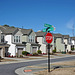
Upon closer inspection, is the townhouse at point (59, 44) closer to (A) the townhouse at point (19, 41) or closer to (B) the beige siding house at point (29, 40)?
(A) the townhouse at point (19, 41)

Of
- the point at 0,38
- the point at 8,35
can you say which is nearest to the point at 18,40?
the point at 8,35


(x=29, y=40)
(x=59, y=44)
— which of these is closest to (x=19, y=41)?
(x=29, y=40)

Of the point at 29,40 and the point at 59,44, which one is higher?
the point at 29,40

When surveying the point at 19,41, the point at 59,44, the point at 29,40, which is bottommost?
the point at 59,44

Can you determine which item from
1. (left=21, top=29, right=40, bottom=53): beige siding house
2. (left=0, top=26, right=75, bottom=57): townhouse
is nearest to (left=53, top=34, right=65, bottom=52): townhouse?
(left=0, top=26, right=75, bottom=57): townhouse

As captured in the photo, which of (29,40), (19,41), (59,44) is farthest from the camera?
(59,44)

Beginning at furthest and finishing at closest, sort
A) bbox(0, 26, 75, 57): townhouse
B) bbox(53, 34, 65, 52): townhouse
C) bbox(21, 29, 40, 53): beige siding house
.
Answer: bbox(53, 34, 65, 52): townhouse < bbox(21, 29, 40, 53): beige siding house < bbox(0, 26, 75, 57): townhouse

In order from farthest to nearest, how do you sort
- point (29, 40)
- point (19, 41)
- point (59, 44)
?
point (59, 44) → point (29, 40) → point (19, 41)

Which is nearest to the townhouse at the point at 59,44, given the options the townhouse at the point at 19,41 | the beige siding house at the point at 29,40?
the townhouse at the point at 19,41

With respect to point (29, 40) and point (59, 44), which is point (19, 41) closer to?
point (29, 40)

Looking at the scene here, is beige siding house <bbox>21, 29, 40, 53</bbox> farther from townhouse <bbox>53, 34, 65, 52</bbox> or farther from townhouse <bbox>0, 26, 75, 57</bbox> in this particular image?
townhouse <bbox>53, 34, 65, 52</bbox>

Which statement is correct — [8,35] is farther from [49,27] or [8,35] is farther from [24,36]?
[49,27]

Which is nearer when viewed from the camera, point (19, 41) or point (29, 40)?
point (19, 41)

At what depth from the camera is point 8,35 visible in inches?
1540
